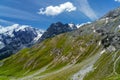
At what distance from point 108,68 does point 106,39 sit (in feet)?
253

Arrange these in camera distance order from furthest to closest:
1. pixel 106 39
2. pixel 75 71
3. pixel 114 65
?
pixel 106 39
pixel 75 71
pixel 114 65

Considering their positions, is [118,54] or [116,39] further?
[116,39]

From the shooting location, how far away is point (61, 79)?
136500mm

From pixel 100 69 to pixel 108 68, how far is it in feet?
16.9

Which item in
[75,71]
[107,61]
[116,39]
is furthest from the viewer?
[116,39]

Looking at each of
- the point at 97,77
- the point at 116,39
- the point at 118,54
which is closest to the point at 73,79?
the point at 97,77

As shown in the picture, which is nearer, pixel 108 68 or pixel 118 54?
pixel 108 68

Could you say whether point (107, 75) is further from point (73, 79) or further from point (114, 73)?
point (73, 79)

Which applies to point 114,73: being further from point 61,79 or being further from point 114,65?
point 61,79

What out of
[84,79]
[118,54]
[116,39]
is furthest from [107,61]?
[116,39]

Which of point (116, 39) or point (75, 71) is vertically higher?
point (116, 39)

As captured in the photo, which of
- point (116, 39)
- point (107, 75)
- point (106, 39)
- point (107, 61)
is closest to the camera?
point (107, 75)

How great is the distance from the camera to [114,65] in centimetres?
12469

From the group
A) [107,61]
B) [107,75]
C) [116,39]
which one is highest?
[116,39]
